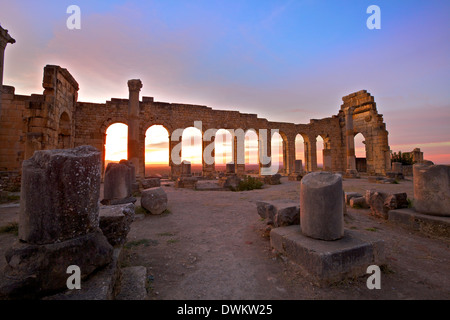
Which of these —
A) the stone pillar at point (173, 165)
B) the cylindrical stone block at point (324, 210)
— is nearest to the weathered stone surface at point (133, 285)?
the cylindrical stone block at point (324, 210)

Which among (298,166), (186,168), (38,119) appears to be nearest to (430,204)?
(186,168)

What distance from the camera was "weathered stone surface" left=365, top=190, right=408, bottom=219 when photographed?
15.8 ft

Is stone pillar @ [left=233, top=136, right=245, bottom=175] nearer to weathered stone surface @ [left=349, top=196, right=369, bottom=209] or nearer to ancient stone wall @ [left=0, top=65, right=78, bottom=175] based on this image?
ancient stone wall @ [left=0, top=65, right=78, bottom=175]

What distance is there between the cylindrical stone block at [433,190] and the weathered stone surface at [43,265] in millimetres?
5732

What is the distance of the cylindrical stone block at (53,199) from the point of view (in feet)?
5.94

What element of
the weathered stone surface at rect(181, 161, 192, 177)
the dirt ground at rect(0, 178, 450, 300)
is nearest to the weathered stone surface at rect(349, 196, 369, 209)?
the dirt ground at rect(0, 178, 450, 300)

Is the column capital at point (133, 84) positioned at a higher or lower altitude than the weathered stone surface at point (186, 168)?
higher

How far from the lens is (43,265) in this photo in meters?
1.70

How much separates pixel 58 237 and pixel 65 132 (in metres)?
14.8

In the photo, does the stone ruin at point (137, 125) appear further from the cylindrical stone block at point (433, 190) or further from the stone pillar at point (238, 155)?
the cylindrical stone block at point (433, 190)

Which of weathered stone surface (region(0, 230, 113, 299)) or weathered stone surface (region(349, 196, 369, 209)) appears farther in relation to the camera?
weathered stone surface (region(349, 196, 369, 209))

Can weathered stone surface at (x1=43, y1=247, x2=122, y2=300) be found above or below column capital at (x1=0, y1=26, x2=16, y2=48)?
below

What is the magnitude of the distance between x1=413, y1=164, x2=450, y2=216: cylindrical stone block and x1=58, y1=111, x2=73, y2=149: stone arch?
660 inches

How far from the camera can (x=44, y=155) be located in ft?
6.30
